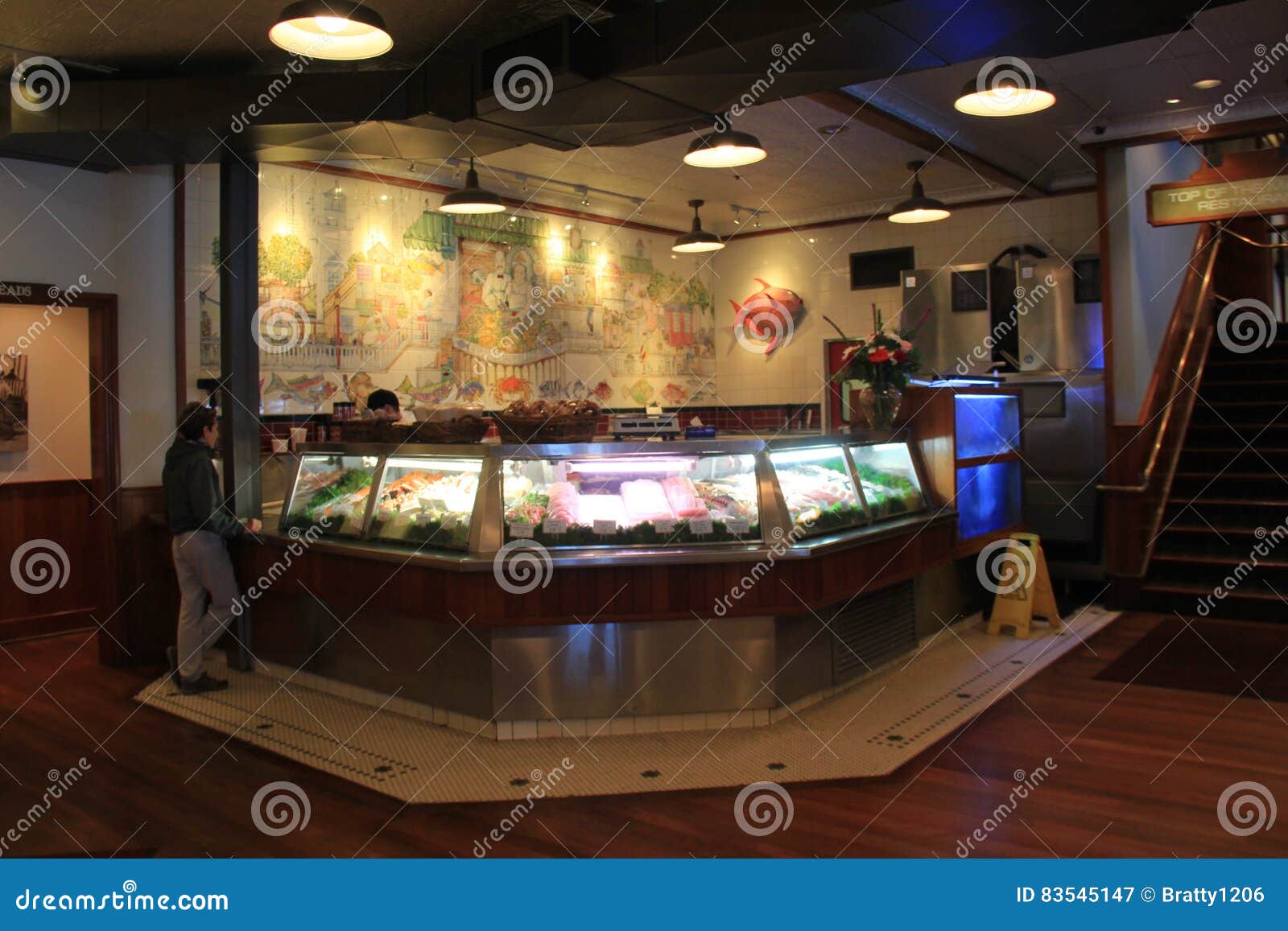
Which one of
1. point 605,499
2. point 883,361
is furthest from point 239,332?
point 883,361

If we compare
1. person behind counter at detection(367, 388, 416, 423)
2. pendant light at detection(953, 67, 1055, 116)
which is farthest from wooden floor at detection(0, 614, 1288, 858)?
pendant light at detection(953, 67, 1055, 116)

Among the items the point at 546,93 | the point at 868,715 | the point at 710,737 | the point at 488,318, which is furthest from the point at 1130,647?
the point at 488,318

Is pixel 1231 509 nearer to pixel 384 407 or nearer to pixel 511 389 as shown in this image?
pixel 511 389

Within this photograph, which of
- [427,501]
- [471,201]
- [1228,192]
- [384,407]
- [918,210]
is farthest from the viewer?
[918,210]

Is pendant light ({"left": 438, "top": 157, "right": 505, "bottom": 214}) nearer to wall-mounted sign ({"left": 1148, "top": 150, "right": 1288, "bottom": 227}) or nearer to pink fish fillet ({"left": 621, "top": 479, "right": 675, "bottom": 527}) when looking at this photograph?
pink fish fillet ({"left": 621, "top": 479, "right": 675, "bottom": 527})

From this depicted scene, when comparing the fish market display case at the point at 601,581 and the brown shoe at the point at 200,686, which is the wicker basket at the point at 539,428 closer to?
the fish market display case at the point at 601,581

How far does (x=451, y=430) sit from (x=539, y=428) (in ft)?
1.75

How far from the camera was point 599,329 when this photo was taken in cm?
1013

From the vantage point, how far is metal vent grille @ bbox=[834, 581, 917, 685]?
17.0 feet

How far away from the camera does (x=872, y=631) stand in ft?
18.0

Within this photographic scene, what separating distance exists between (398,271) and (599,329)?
8.50 ft

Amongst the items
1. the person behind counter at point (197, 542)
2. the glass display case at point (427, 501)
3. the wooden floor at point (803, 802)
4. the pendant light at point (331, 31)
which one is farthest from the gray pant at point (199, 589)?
the pendant light at point (331, 31)

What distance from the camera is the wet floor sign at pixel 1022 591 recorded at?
6492 mm

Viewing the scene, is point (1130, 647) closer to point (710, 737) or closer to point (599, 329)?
point (710, 737)
